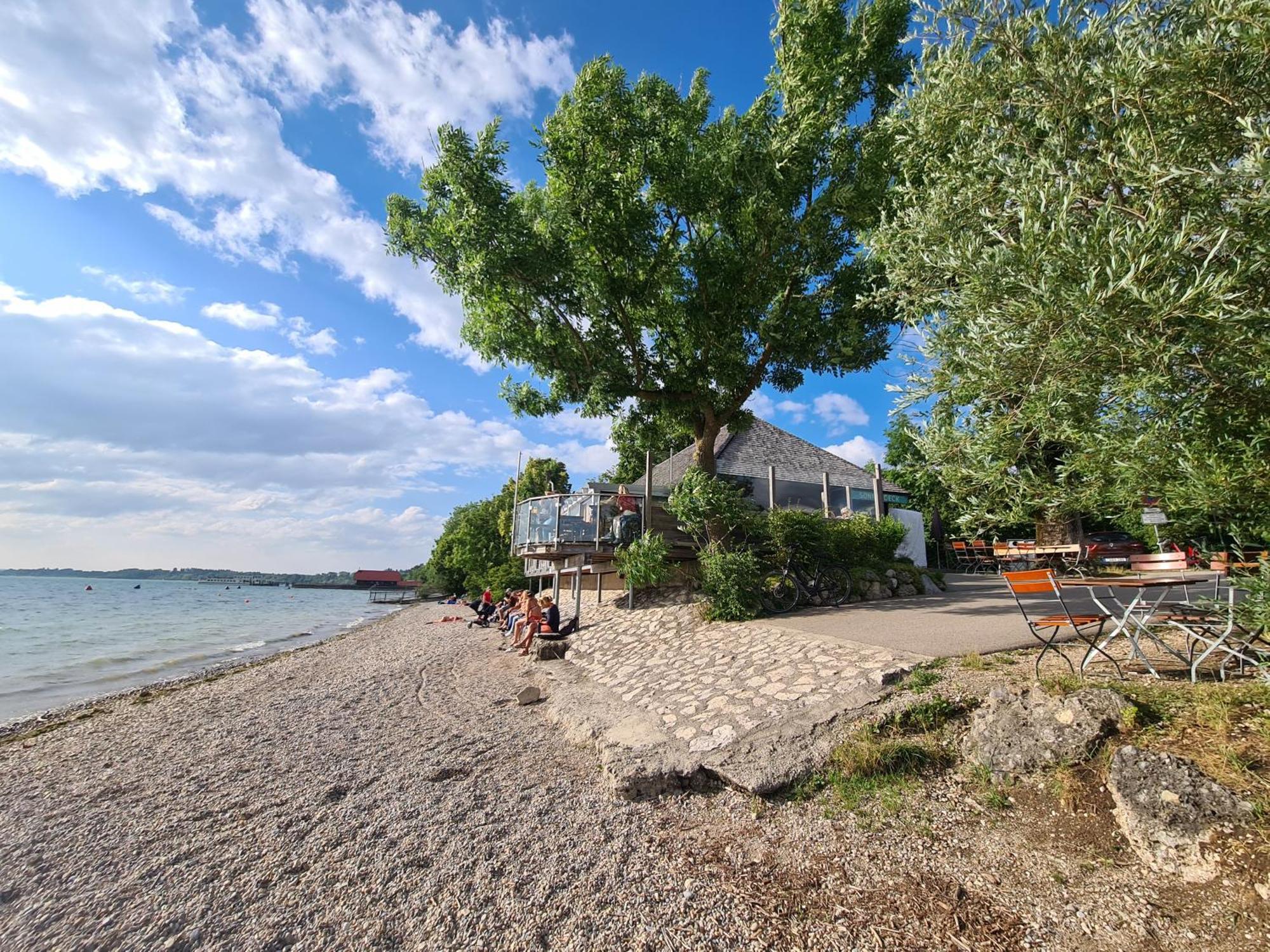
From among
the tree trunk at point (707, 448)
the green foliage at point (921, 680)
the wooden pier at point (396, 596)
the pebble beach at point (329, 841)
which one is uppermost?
the tree trunk at point (707, 448)

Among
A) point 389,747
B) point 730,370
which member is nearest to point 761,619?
point 730,370

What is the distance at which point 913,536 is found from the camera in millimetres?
20922

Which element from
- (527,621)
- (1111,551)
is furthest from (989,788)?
(1111,551)

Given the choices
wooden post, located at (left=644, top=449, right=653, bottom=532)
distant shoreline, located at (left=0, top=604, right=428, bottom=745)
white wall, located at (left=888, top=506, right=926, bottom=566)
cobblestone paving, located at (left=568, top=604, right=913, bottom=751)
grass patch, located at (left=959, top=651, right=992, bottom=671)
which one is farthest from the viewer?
white wall, located at (left=888, top=506, right=926, bottom=566)

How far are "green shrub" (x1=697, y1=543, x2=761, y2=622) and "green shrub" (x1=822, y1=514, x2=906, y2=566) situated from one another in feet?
7.76

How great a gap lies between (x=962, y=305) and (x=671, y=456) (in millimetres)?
17885

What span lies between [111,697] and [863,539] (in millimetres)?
15644

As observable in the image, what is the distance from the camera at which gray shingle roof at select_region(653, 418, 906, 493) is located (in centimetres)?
2136

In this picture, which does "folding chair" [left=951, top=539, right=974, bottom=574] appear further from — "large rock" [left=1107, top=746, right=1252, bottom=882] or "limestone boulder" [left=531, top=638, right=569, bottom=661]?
"large rock" [left=1107, top=746, right=1252, bottom=882]

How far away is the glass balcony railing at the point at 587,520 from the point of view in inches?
524

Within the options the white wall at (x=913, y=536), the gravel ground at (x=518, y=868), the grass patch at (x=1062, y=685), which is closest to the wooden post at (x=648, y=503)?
the gravel ground at (x=518, y=868)

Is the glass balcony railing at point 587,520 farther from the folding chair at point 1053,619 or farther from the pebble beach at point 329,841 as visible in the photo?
the folding chair at point 1053,619

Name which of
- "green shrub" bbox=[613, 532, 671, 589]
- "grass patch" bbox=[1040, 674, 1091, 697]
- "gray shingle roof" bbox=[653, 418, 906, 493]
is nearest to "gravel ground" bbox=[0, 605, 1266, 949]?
"grass patch" bbox=[1040, 674, 1091, 697]

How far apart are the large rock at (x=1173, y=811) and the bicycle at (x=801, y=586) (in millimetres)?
7636
